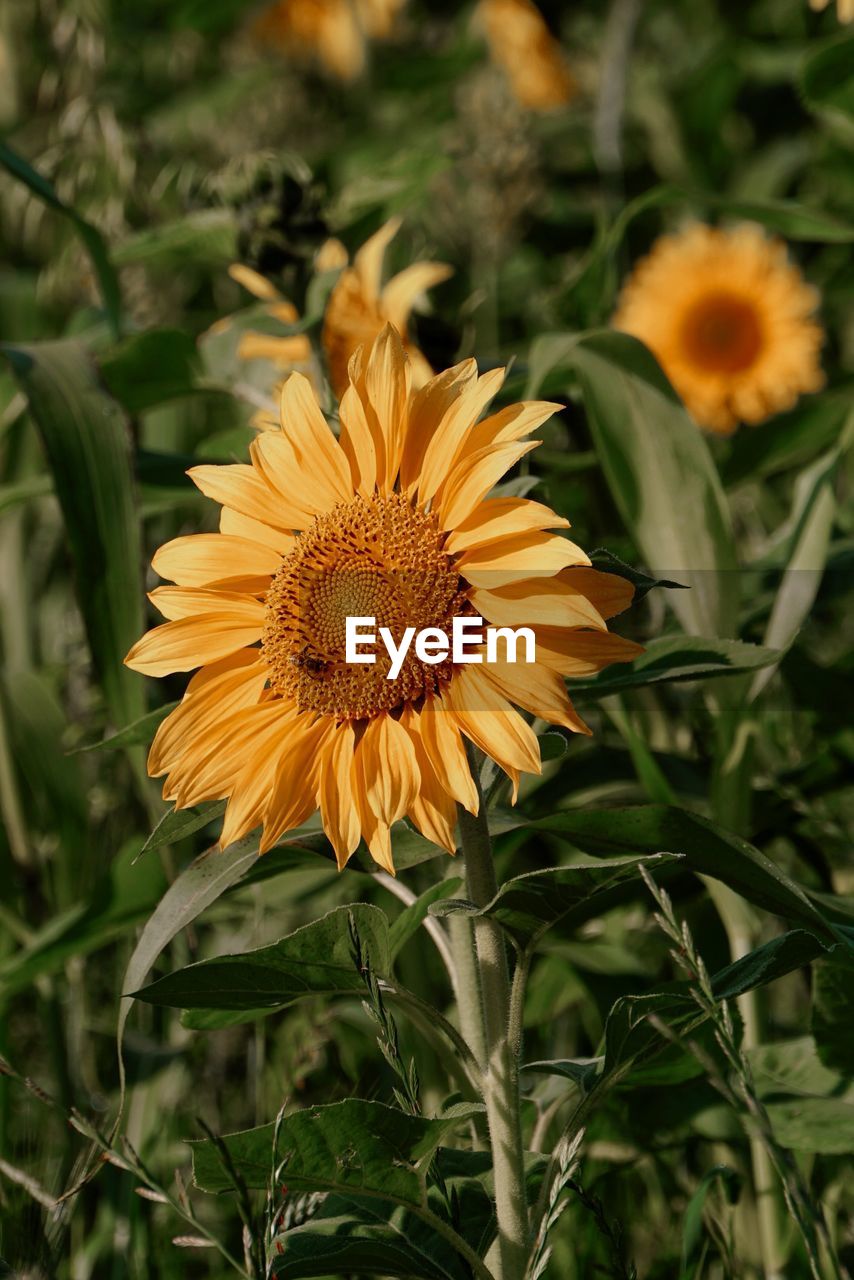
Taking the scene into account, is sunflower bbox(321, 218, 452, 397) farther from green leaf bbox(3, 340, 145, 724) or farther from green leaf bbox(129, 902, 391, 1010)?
green leaf bbox(129, 902, 391, 1010)

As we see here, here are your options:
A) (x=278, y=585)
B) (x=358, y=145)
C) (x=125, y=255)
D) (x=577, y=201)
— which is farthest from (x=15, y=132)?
(x=278, y=585)

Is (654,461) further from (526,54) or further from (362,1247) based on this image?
(526,54)

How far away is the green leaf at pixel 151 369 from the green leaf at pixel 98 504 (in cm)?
14

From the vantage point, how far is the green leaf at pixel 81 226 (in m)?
1.18

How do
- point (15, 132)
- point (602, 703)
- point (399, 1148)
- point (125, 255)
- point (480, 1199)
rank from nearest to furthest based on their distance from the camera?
point (399, 1148) → point (480, 1199) → point (602, 703) → point (125, 255) → point (15, 132)

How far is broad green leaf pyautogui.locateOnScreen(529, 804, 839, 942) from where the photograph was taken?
0.77m

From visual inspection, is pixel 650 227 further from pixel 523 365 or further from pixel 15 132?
pixel 523 365

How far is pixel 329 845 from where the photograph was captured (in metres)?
0.85

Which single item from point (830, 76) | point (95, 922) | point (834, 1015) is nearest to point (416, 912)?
point (834, 1015)

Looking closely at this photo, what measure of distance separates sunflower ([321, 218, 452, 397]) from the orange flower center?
0.87 metres

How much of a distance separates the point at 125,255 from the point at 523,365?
0.40 m

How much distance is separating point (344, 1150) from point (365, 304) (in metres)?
0.89

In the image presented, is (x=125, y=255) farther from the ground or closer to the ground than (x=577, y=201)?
closer to the ground

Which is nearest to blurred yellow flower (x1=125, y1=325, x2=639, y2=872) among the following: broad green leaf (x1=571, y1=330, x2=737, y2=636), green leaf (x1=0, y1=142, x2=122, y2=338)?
broad green leaf (x1=571, y1=330, x2=737, y2=636)
